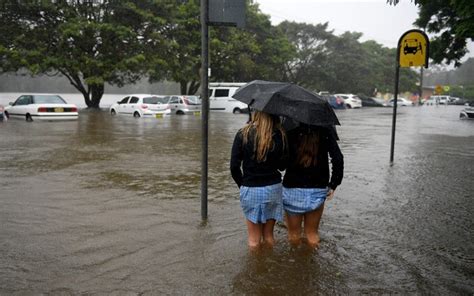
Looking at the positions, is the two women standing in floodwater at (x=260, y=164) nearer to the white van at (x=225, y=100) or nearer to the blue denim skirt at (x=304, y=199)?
the blue denim skirt at (x=304, y=199)

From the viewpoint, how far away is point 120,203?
6.09 meters

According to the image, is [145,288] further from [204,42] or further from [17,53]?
[17,53]

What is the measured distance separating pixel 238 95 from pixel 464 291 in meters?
2.46

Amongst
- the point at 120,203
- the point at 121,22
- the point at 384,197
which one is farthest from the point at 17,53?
the point at 384,197

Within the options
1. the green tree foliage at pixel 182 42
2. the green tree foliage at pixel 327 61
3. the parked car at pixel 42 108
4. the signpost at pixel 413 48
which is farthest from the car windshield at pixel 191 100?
the green tree foliage at pixel 327 61

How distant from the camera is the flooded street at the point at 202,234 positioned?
11.8 feet

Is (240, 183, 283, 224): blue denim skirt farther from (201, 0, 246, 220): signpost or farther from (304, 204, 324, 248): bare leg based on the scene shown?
(201, 0, 246, 220): signpost

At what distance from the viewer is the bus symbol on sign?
9.18 metres

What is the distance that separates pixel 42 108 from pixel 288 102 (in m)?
18.5

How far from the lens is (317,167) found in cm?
414

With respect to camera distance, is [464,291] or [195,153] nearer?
[464,291]

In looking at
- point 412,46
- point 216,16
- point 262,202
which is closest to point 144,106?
point 412,46

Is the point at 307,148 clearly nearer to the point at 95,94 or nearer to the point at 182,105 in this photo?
the point at 182,105

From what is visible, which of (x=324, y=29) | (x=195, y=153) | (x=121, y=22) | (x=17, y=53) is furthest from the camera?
(x=324, y=29)
